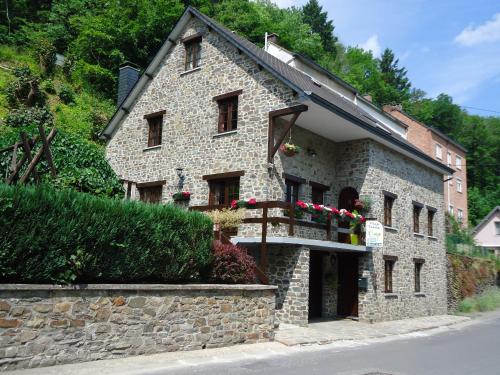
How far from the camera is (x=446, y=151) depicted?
4078 cm

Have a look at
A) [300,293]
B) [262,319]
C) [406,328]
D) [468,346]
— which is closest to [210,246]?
[262,319]

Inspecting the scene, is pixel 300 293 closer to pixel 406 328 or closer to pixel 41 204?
pixel 406 328

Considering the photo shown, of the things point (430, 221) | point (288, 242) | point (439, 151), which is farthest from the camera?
point (439, 151)

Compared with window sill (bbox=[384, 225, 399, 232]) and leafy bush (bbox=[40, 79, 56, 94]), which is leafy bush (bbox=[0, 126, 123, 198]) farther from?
leafy bush (bbox=[40, 79, 56, 94])

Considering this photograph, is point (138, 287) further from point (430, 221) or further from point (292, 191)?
point (430, 221)

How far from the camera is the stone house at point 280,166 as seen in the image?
14.8 metres

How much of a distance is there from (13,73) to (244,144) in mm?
16719

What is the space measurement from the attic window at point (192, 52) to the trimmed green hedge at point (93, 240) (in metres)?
9.60

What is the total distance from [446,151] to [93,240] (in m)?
38.0

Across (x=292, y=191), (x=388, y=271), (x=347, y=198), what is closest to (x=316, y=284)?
(x=388, y=271)

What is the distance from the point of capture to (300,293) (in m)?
13.8

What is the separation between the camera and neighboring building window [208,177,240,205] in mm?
16125

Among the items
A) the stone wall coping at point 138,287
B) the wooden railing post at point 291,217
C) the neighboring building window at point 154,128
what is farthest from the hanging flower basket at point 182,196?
the stone wall coping at point 138,287

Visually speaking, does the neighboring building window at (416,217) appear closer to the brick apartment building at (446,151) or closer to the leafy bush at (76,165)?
the leafy bush at (76,165)
